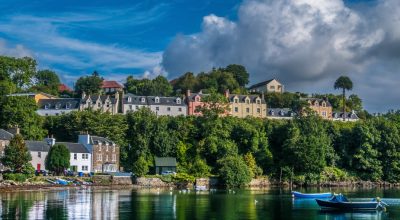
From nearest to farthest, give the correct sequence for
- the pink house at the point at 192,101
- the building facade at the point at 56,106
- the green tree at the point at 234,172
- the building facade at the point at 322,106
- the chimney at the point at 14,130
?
the chimney at the point at 14,130, the green tree at the point at 234,172, the building facade at the point at 56,106, the pink house at the point at 192,101, the building facade at the point at 322,106

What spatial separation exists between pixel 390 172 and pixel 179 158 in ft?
131

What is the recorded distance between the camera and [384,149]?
112062 mm

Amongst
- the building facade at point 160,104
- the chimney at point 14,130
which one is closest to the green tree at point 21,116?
the chimney at point 14,130

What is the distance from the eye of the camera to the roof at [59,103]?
12194cm

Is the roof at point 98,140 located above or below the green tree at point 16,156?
above

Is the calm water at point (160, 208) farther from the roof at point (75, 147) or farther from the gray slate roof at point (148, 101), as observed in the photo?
the gray slate roof at point (148, 101)

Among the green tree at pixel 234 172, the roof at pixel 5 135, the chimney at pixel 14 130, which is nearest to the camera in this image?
the roof at pixel 5 135

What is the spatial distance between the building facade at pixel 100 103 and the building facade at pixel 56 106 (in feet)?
5.29

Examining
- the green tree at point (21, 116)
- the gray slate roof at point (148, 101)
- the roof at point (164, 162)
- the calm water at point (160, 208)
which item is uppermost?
the gray slate roof at point (148, 101)

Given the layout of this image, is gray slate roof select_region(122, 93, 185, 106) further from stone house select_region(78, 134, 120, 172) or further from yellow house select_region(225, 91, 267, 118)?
stone house select_region(78, 134, 120, 172)

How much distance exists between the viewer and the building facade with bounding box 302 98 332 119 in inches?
5517

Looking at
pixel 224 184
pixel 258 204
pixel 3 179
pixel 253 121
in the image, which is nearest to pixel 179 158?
pixel 224 184

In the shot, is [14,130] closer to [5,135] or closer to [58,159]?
[5,135]

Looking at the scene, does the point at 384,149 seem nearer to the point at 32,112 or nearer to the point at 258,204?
the point at 258,204
